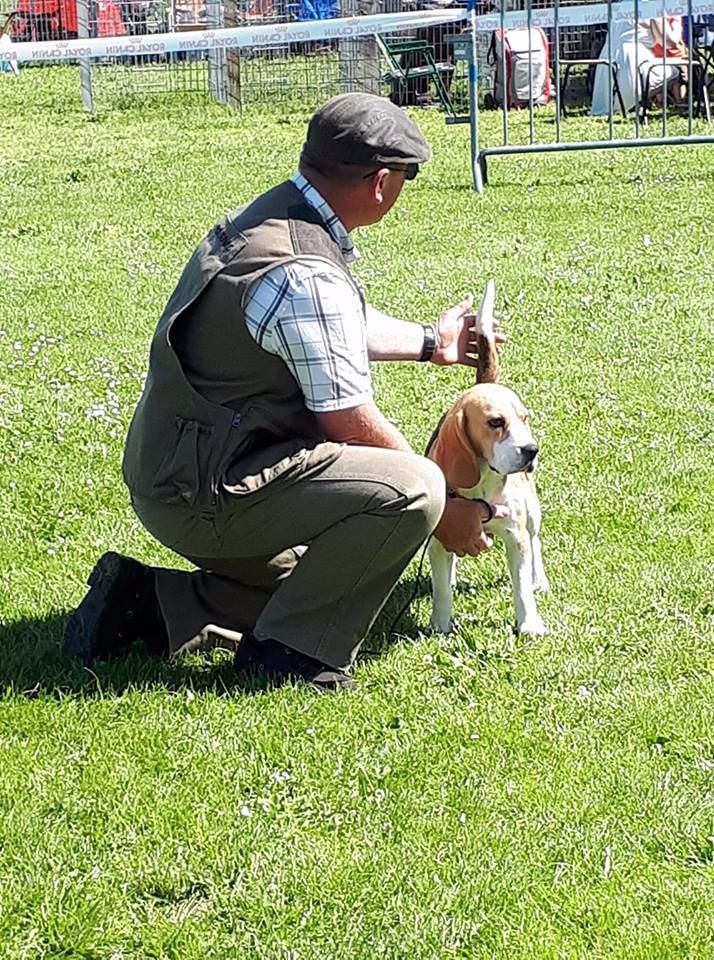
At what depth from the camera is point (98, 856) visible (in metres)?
3.52

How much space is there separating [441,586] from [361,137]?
4.95 ft

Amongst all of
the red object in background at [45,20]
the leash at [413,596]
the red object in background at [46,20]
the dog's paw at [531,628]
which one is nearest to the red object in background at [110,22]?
the red object in background at [45,20]

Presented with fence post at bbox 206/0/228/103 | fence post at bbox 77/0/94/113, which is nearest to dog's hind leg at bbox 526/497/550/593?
fence post at bbox 206/0/228/103

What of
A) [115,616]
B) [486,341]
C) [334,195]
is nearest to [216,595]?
[115,616]

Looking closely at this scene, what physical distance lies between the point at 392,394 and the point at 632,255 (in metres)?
3.66

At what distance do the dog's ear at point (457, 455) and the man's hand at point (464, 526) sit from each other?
60 millimetres

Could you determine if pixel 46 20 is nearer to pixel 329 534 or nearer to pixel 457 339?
pixel 457 339

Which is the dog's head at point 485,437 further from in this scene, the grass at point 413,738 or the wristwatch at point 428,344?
the grass at point 413,738

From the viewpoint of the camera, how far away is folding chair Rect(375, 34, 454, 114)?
71.8ft

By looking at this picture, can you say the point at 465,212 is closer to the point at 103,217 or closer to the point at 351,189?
the point at 103,217

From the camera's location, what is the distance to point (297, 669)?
4387mm

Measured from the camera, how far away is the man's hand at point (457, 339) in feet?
15.9

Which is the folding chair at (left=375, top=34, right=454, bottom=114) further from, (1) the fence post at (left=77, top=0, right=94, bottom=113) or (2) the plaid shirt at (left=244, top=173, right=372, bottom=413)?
(2) the plaid shirt at (left=244, top=173, right=372, bottom=413)

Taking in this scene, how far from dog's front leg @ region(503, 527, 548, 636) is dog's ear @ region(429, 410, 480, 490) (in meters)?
0.22
